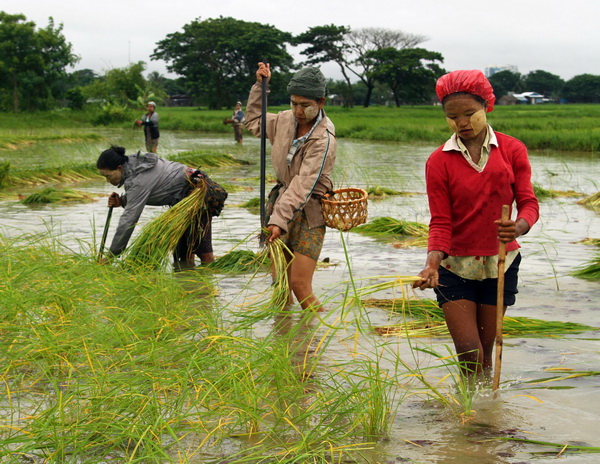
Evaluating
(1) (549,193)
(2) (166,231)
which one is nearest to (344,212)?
(2) (166,231)

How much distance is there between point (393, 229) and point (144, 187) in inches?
124

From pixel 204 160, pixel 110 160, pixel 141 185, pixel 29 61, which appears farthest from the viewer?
pixel 29 61

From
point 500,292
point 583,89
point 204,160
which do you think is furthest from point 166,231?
point 583,89

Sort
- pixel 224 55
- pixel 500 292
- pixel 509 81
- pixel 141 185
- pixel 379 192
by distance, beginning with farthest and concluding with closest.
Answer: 1. pixel 509 81
2. pixel 224 55
3. pixel 379 192
4. pixel 141 185
5. pixel 500 292

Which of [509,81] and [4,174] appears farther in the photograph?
[509,81]

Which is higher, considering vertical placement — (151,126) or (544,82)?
(544,82)

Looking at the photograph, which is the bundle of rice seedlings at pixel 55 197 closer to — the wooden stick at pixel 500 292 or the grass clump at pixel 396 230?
the grass clump at pixel 396 230

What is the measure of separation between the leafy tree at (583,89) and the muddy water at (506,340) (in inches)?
3413

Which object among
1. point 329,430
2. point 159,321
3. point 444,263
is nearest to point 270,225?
point 159,321

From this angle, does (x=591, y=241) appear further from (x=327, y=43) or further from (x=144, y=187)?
(x=327, y=43)

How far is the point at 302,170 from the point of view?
4.08 m

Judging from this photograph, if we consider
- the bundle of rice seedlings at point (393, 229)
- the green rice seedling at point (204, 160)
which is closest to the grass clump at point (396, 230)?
the bundle of rice seedlings at point (393, 229)

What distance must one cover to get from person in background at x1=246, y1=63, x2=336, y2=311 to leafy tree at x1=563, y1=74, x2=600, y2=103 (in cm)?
9471

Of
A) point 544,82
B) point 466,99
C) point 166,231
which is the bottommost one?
point 166,231
